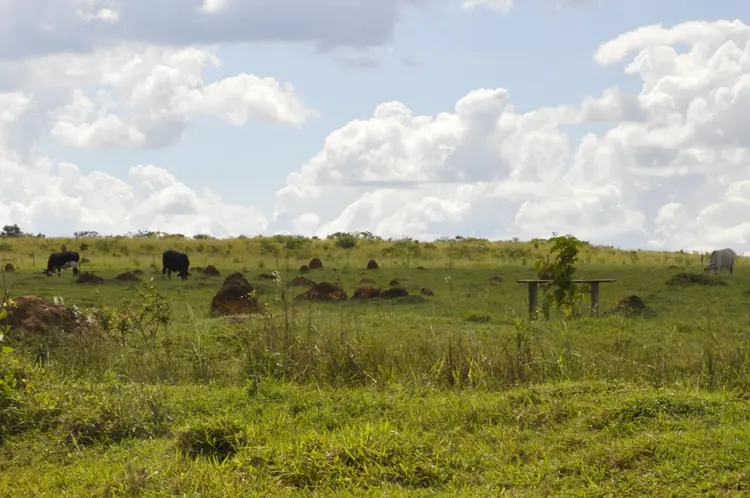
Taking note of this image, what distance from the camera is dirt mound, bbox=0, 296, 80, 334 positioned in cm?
1350

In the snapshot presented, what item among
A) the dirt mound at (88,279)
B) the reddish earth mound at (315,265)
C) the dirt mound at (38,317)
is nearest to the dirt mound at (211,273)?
the reddish earth mound at (315,265)

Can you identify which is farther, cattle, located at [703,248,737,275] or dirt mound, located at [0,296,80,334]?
cattle, located at [703,248,737,275]

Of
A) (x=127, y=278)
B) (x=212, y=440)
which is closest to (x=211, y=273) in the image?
(x=127, y=278)

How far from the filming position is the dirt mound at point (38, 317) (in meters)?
13.5

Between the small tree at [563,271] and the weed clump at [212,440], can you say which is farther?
the small tree at [563,271]

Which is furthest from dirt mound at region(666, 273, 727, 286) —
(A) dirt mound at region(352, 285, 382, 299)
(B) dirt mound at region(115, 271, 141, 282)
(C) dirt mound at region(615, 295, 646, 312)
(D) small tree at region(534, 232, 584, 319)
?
(B) dirt mound at region(115, 271, 141, 282)

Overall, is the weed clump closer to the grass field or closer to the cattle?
the grass field

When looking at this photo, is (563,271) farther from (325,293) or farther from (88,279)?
(88,279)

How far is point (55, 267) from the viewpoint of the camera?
111 feet

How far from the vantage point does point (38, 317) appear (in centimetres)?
1383

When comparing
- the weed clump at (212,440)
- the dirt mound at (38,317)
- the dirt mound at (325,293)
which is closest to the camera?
the weed clump at (212,440)

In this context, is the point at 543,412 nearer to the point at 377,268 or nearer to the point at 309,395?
the point at 309,395

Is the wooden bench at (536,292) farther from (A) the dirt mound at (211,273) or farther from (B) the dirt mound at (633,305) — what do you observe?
(A) the dirt mound at (211,273)

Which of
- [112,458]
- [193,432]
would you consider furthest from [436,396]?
[112,458]
